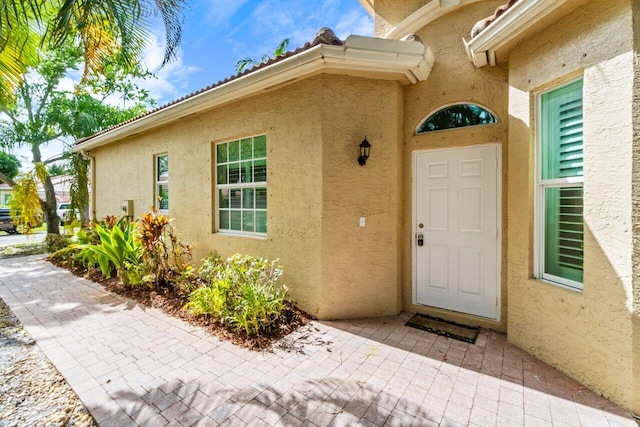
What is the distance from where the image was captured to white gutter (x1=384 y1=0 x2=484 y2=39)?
498cm

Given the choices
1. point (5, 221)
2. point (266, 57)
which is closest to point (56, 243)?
point (266, 57)

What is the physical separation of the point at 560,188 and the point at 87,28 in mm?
7098

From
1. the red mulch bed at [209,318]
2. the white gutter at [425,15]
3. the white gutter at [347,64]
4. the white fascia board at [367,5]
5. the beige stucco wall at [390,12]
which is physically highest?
the white fascia board at [367,5]

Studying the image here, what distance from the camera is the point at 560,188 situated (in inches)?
147

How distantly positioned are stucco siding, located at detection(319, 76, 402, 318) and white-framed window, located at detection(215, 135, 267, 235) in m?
1.62

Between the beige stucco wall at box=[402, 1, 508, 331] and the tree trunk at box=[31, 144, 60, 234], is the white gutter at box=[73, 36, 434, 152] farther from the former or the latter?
the tree trunk at box=[31, 144, 60, 234]

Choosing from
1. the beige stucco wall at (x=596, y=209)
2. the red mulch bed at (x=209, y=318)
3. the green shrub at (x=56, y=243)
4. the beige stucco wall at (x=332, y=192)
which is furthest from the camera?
the green shrub at (x=56, y=243)

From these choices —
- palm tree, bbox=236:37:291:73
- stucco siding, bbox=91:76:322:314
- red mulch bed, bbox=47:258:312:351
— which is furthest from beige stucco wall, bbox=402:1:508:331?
palm tree, bbox=236:37:291:73

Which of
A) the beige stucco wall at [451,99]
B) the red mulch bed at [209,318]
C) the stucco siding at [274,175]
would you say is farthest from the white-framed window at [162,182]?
the beige stucco wall at [451,99]

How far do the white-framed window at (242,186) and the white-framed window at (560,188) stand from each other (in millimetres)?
4439

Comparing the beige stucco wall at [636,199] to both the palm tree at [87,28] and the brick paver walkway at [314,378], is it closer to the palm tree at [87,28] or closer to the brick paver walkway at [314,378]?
the brick paver walkway at [314,378]

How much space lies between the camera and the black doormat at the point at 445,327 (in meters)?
4.42

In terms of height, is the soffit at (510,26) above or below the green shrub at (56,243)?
above

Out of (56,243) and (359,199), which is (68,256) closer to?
(56,243)
